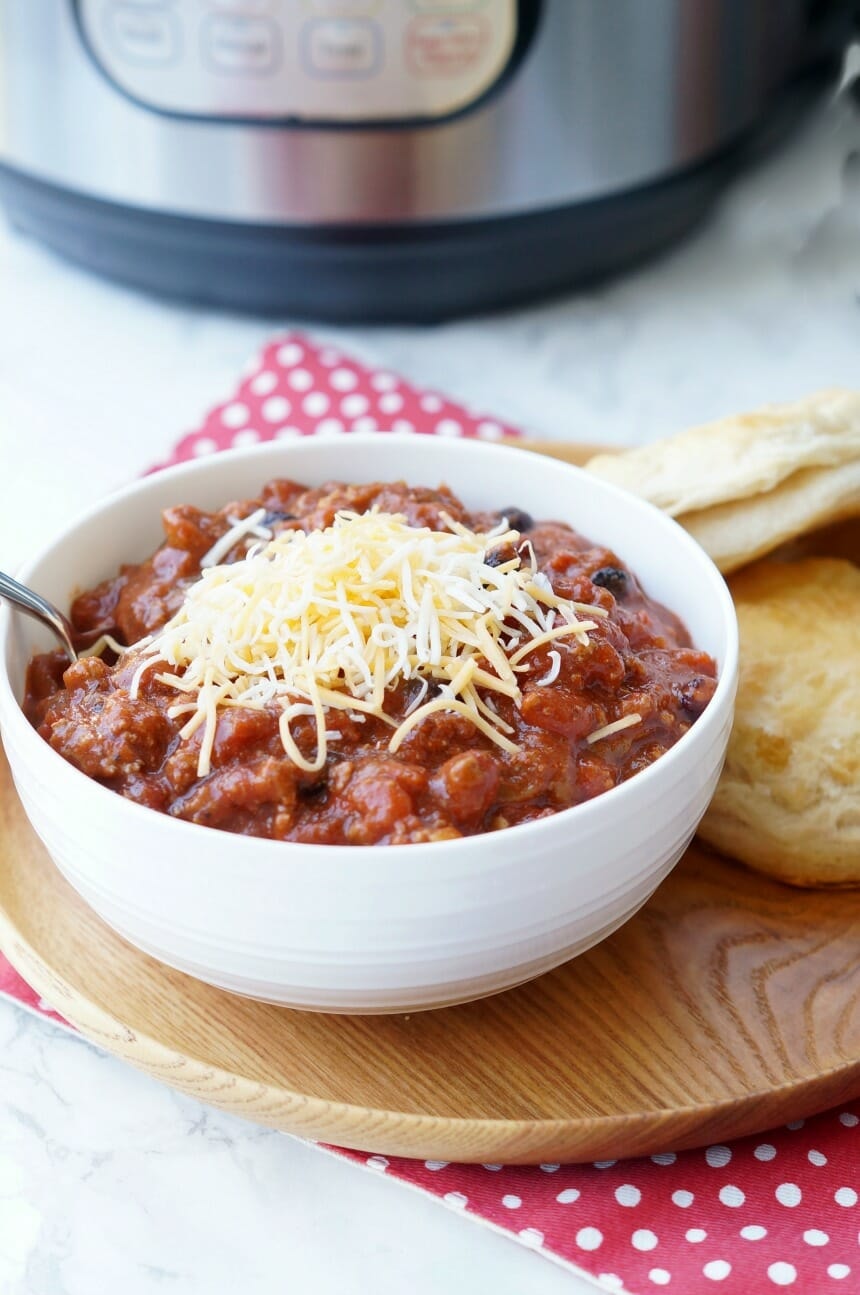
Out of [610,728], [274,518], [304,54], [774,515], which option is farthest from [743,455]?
[304,54]

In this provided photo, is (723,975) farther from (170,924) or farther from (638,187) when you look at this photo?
(638,187)

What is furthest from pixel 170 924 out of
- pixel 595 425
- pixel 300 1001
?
pixel 595 425

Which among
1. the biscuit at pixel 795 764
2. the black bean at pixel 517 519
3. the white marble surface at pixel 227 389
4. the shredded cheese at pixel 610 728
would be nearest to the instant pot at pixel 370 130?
the white marble surface at pixel 227 389

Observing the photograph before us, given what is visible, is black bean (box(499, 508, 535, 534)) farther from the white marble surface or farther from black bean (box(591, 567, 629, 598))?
the white marble surface

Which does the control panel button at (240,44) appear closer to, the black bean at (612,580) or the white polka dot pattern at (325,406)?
the white polka dot pattern at (325,406)

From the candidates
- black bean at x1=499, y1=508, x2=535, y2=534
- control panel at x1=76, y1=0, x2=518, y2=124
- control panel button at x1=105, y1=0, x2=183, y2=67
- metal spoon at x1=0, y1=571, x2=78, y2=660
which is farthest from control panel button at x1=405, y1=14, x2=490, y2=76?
metal spoon at x1=0, y1=571, x2=78, y2=660

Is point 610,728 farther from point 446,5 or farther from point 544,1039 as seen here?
point 446,5

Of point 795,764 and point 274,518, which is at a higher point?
point 274,518
